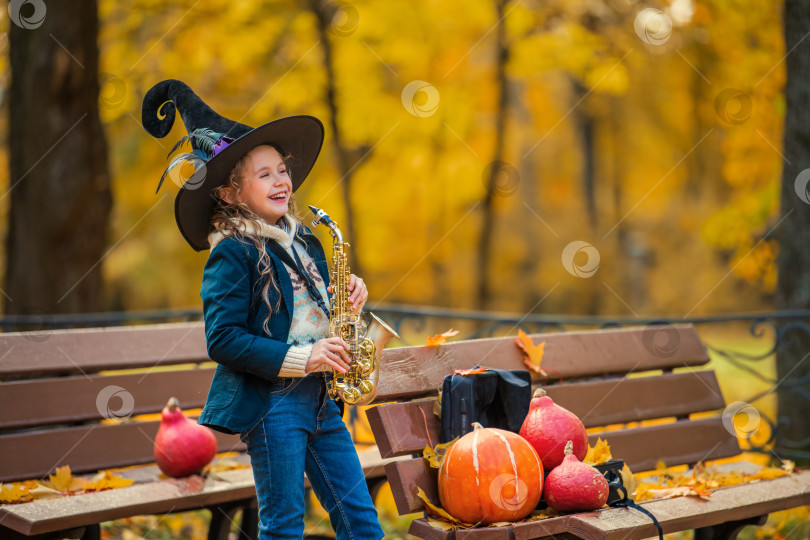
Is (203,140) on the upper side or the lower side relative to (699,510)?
upper

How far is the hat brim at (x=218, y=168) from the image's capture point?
3088 millimetres

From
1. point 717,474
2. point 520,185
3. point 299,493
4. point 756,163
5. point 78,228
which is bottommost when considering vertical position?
point 299,493

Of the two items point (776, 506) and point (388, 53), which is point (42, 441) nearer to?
point (776, 506)

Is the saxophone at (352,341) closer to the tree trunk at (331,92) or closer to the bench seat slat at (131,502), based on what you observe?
the bench seat slat at (131,502)

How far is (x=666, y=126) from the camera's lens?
2152 centimetres

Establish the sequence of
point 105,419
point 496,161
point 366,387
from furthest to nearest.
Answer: point 496,161 → point 105,419 → point 366,387

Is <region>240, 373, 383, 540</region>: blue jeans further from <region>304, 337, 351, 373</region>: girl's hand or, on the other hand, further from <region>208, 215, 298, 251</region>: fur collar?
<region>208, 215, 298, 251</region>: fur collar

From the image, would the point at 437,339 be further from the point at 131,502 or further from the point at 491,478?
the point at 131,502

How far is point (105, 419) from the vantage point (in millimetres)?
4160

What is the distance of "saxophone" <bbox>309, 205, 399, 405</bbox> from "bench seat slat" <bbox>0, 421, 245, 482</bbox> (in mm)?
1523

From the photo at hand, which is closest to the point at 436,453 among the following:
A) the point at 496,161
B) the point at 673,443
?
the point at 673,443

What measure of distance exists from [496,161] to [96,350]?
11406 mm

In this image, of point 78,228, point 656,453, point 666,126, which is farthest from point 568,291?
point 656,453

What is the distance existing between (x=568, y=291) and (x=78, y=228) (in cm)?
1664
